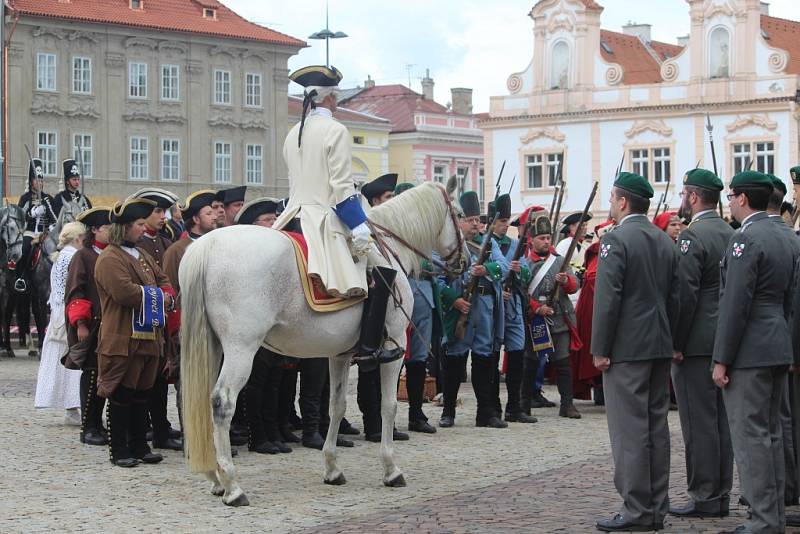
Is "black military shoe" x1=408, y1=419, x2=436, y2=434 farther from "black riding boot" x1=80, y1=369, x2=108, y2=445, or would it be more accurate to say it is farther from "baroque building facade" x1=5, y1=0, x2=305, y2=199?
"baroque building facade" x1=5, y1=0, x2=305, y2=199

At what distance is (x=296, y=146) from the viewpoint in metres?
9.73

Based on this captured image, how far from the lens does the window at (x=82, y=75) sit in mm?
55875

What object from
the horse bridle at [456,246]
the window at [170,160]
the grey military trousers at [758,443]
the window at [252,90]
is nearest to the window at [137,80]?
the window at [170,160]

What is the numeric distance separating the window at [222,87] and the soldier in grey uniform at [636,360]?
52541mm

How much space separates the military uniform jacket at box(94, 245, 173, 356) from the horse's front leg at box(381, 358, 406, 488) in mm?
1740

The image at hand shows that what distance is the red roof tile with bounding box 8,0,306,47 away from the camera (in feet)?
180

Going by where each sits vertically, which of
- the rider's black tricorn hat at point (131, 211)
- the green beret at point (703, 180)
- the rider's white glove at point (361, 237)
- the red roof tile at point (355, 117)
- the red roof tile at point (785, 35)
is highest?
the red roof tile at point (785, 35)

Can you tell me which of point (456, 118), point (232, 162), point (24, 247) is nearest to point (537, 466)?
point (24, 247)

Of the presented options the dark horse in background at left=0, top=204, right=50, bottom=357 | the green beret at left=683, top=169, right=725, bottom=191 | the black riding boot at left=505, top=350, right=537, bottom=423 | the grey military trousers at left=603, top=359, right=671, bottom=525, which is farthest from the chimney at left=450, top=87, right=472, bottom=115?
the grey military trousers at left=603, top=359, right=671, bottom=525

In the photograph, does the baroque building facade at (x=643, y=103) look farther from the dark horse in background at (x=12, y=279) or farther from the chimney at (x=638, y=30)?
the dark horse in background at (x=12, y=279)

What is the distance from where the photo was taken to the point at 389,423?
9805 millimetres

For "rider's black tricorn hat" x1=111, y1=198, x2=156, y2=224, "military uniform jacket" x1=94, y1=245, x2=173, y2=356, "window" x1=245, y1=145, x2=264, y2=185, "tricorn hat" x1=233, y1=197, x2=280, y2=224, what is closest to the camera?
"military uniform jacket" x1=94, y1=245, x2=173, y2=356

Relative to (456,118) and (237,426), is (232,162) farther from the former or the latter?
(237,426)

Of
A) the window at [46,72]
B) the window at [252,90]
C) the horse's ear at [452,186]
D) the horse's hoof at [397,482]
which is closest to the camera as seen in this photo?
the horse's hoof at [397,482]
